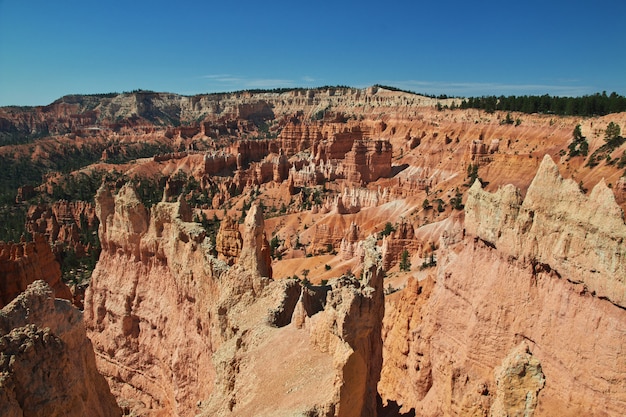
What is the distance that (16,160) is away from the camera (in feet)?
401

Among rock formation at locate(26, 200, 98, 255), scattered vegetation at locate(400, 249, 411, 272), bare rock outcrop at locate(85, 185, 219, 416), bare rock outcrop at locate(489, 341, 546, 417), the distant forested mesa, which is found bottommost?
rock formation at locate(26, 200, 98, 255)

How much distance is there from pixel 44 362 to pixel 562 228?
47.4 ft

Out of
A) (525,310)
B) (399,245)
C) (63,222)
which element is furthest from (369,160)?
(525,310)

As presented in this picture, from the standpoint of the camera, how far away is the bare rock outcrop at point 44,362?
26.9 feet

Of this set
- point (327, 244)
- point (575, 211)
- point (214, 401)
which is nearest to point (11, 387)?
point (214, 401)

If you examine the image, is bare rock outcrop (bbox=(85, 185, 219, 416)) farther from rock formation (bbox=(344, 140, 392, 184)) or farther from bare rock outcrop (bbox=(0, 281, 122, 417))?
rock formation (bbox=(344, 140, 392, 184))

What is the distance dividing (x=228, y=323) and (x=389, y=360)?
1021 cm

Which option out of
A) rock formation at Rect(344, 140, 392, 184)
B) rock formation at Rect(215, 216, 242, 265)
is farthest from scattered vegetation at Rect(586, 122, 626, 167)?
rock formation at Rect(344, 140, 392, 184)

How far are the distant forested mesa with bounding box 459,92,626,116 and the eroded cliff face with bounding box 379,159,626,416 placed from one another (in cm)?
5853

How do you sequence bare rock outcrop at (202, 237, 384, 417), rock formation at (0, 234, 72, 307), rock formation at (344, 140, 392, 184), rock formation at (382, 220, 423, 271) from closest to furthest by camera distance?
bare rock outcrop at (202, 237, 384, 417)
rock formation at (0, 234, 72, 307)
rock formation at (382, 220, 423, 271)
rock formation at (344, 140, 392, 184)

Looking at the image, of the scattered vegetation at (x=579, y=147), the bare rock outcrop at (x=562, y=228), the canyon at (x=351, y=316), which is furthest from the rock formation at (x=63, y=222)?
the scattered vegetation at (x=579, y=147)

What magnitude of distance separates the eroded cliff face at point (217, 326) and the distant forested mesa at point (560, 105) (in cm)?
6579

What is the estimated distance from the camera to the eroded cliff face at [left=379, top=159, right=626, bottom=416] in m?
12.8

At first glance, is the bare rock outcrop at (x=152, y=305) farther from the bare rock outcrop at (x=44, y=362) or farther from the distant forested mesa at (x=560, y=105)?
the distant forested mesa at (x=560, y=105)
